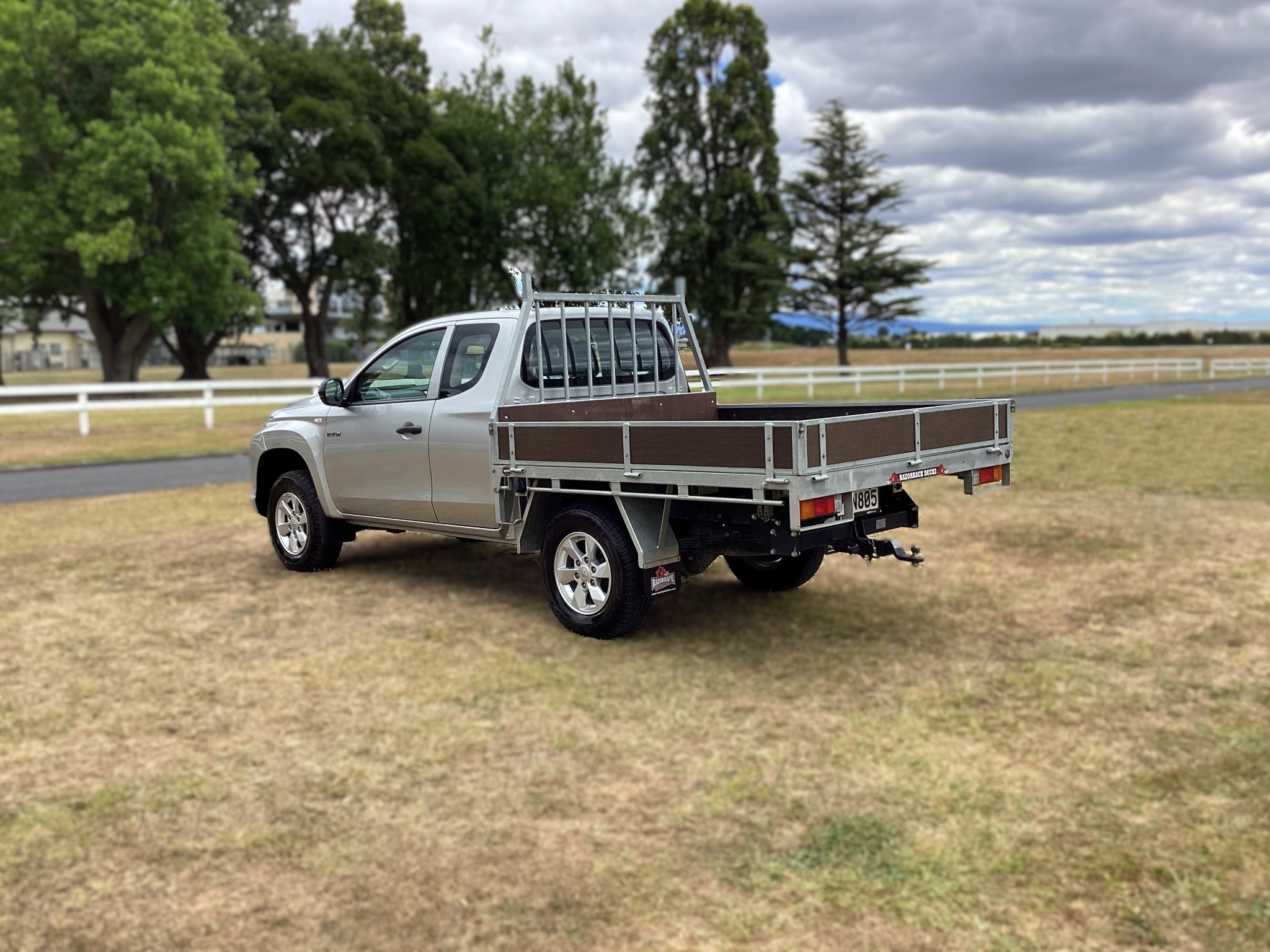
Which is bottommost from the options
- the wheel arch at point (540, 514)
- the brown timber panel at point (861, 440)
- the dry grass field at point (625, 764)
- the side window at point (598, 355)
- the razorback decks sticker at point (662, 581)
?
the dry grass field at point (625, 764)

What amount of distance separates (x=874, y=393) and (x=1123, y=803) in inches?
1420

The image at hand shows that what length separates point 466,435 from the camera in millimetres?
6020

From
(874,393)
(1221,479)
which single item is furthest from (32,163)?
(1221,479)

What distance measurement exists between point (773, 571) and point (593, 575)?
1.84 metres

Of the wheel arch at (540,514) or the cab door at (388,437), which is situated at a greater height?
the cab door at (388,437)

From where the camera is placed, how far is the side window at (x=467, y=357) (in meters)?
6.23

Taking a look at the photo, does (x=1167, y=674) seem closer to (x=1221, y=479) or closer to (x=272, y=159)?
(x=1221, y=479)

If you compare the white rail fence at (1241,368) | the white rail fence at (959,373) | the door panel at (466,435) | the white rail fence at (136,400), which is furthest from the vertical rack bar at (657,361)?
the white rail fence at (1241,368)

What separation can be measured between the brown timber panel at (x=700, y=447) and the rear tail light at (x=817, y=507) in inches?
10.5

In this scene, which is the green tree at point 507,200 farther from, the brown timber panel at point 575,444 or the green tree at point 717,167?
the brown timber panel at point 575,444

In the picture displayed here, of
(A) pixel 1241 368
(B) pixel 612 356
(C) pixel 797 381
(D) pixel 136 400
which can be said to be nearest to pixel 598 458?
(B) pixel 612 356

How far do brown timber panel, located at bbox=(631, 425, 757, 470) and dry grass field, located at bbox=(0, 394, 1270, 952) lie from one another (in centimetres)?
129

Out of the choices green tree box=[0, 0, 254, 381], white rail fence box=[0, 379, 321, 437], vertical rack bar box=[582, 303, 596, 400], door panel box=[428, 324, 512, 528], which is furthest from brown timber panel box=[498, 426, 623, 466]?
green tree box=[0, 0, 254, 381]

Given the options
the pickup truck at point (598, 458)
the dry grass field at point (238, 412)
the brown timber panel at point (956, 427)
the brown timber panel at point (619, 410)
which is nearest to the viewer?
the pickup truck at point (598, 458)
